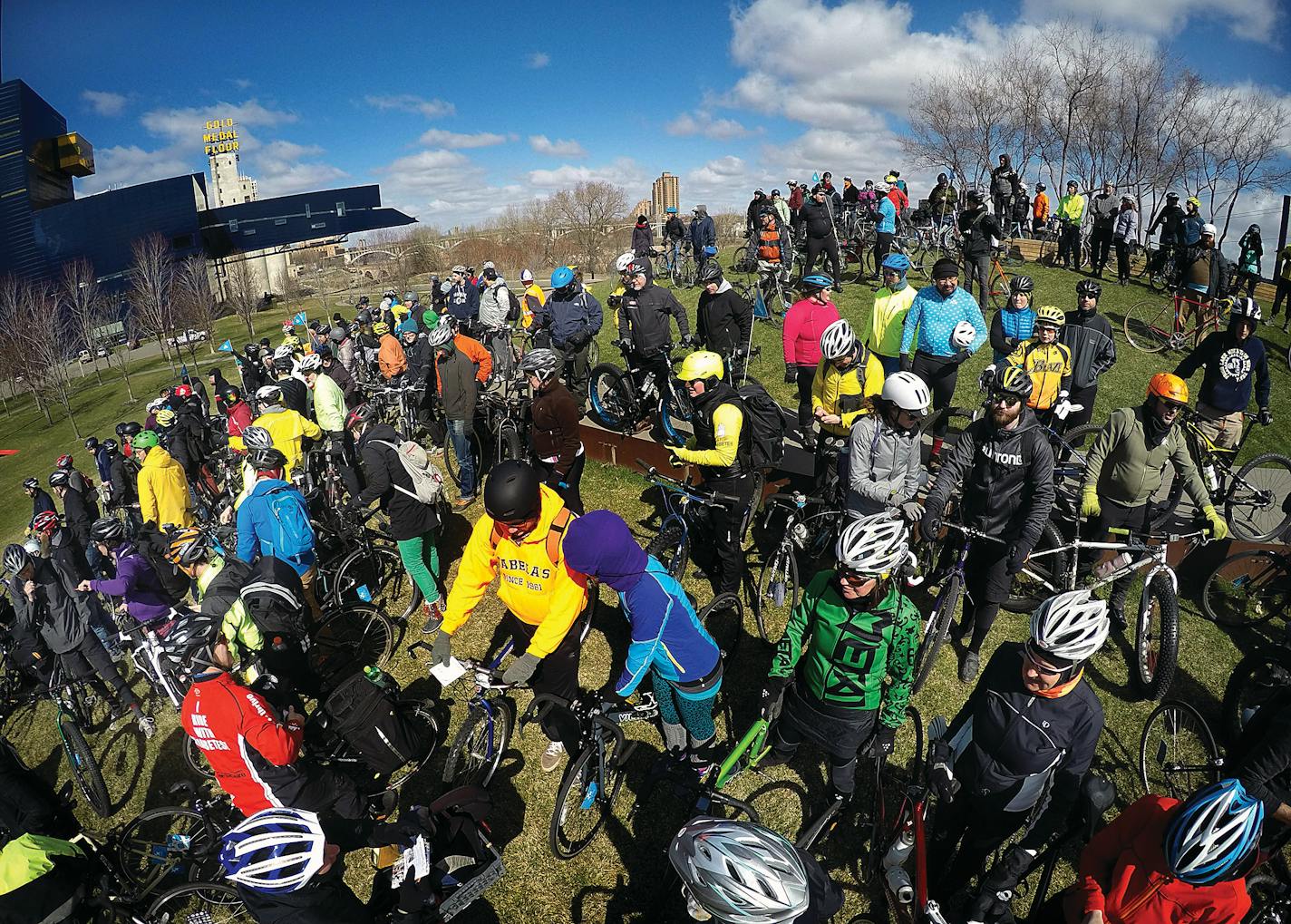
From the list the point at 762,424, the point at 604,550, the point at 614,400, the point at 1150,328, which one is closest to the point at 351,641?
the point at 604,550

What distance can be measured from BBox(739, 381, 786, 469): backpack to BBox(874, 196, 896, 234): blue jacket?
12581mm

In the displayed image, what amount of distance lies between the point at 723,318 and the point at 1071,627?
7890 mm

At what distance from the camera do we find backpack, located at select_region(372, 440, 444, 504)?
663cm

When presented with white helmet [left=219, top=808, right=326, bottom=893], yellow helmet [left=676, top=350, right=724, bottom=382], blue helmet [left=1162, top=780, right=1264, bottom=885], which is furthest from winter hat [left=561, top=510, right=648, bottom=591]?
blue helmet [left=1162, top=780, right=1264, bottom=885]

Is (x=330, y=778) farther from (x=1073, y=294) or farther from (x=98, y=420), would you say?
(x=98, y=420)

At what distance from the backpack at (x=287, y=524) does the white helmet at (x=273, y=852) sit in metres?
3.88

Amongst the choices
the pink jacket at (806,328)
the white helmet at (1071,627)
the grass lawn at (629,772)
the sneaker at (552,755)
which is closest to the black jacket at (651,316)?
Answer: the pink jacket at (806,328)

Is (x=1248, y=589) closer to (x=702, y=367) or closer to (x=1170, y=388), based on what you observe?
(x=1170, y=388)

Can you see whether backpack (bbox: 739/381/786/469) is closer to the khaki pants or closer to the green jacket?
the green jacket

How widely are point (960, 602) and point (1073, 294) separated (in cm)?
1299

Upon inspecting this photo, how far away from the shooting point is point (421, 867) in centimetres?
328

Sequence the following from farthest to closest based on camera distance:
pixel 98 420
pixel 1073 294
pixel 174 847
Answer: pixel 98 420 < pixel 1073 294 < pixel 174 847

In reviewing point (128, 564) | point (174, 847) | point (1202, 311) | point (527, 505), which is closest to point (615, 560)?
point (527, 505)

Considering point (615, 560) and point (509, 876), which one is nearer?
point (615, 560)
